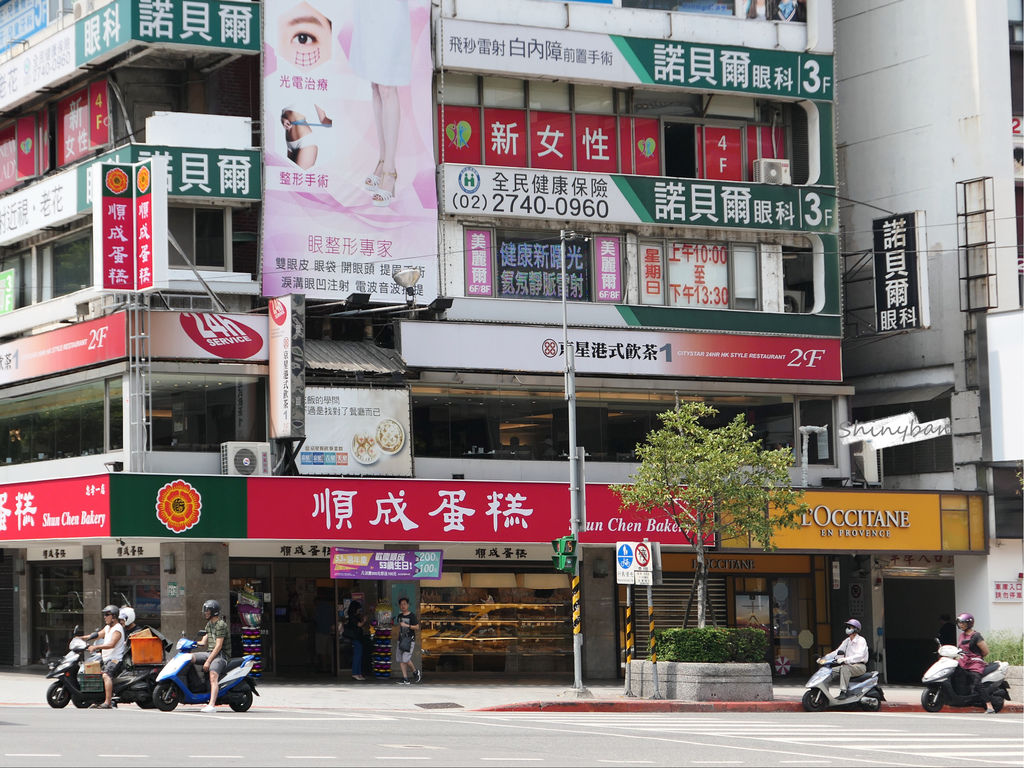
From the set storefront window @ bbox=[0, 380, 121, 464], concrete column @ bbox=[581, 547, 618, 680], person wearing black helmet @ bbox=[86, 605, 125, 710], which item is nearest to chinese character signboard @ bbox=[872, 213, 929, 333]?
concrete column @ bbox=[581, 547, 618, 680]

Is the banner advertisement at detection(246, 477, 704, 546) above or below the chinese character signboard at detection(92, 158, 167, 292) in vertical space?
below

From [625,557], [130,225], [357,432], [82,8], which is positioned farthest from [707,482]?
[82,8]

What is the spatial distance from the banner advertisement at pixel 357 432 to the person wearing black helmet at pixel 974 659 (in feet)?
41.2

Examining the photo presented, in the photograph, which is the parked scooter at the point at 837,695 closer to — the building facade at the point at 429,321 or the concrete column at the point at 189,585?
the building facade at the point at 429,321

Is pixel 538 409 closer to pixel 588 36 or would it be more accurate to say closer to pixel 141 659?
pixel 588 36

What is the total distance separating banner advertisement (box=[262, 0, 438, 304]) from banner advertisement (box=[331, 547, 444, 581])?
216 inches

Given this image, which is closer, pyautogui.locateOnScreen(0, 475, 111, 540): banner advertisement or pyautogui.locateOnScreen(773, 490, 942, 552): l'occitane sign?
pyautogui.locateOnScreen(0, 475, 111, 540): banner advertisement

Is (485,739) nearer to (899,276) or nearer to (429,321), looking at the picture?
(429,321)

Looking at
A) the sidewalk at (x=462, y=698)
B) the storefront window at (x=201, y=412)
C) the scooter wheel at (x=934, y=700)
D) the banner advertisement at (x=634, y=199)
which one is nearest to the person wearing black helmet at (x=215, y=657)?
the sidewalk at (x=462, y=698)

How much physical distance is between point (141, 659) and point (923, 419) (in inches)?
914

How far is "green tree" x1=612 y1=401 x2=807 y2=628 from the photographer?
3391cm

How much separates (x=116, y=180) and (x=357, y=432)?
721cm

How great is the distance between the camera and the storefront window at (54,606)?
4056cm

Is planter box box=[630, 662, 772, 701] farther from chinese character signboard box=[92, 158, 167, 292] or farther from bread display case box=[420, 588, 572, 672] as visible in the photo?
chinese character signboard box=[92, 158, 167, 292]
